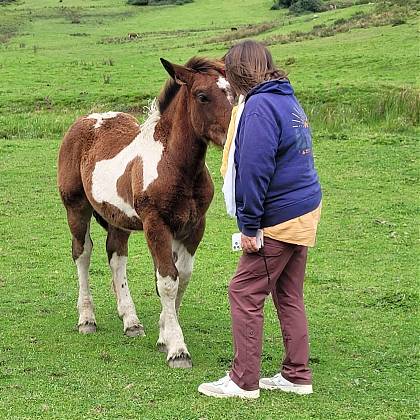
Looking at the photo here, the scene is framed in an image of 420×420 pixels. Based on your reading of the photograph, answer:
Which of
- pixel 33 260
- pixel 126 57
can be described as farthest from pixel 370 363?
pixel 126 57

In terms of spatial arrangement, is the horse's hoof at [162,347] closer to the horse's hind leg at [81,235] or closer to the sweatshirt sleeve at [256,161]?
the horse's hind leg at [81,235]

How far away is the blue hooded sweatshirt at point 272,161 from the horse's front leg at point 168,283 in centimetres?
130

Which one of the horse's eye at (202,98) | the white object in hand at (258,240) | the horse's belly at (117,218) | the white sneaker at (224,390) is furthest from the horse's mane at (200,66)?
the white sneaker at (224,390)

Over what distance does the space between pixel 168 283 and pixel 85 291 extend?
1.52 metres

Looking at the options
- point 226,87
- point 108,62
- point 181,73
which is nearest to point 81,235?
point 181,73

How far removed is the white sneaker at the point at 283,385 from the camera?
5.54 metres

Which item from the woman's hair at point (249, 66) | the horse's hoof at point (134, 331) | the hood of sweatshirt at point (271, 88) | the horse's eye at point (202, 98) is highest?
the woman's hair at point (249, 66)

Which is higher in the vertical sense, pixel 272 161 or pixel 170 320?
pixel 272 161

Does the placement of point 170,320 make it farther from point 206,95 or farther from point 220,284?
point 220,284

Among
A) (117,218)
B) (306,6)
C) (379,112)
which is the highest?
(306,6)

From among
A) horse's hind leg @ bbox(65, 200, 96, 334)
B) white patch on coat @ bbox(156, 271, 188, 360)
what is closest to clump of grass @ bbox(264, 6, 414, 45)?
horse's hind leg @ bbox(65, 200, 96, 334)

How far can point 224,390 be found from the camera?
5.41 metres

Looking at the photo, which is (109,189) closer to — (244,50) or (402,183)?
(244,50)

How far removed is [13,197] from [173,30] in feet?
141
